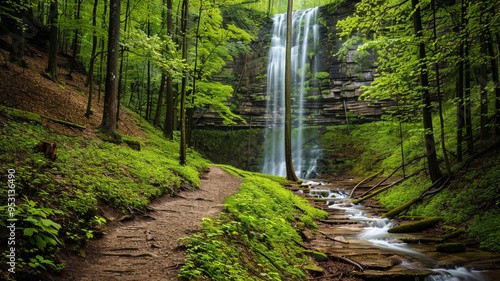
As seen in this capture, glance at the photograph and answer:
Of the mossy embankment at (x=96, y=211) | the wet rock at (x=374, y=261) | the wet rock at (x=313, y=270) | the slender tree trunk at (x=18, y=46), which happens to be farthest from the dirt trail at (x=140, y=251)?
the slender tree trunk at (x=18, y=46)

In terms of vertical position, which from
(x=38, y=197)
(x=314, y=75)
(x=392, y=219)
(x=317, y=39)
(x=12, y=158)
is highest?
(x=317, y=39)

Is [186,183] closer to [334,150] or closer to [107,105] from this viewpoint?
[107,105]

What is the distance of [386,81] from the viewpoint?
817 cm

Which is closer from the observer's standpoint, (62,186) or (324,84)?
(62,186)

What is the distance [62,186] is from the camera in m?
3.80

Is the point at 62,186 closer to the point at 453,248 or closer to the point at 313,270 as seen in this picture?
the point at 313,270

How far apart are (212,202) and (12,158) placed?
4.02 meters

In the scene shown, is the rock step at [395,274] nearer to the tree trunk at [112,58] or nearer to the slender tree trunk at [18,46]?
the tree trunk at [112,58]

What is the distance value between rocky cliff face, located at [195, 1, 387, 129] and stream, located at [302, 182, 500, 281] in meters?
17.9

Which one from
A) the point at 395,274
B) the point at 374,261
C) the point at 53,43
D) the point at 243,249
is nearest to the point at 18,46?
the point at 53,43

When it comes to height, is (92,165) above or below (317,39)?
below

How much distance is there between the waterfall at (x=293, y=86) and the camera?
25219 millimetres

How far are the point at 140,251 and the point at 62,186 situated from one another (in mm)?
1804

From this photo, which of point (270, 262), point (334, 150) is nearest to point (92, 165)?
point (270, 262)
